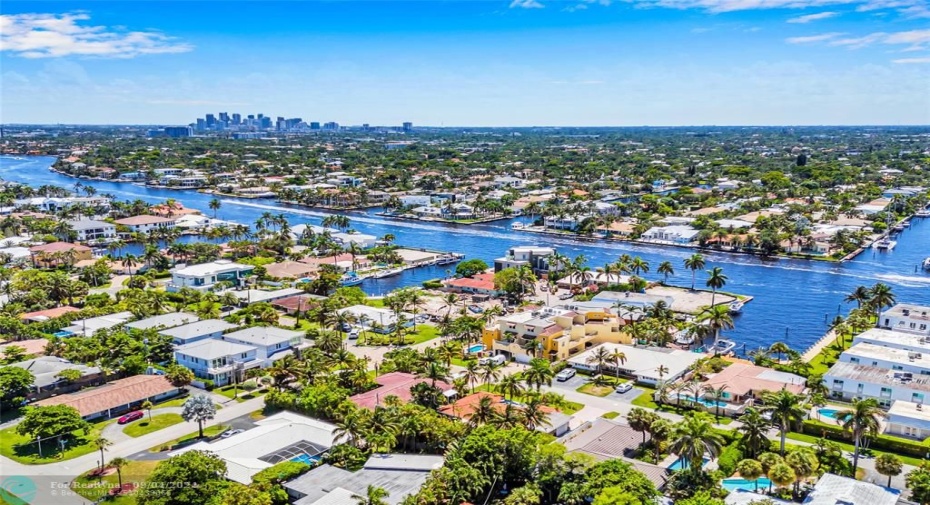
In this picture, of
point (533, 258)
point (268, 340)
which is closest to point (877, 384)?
point (268, 340)

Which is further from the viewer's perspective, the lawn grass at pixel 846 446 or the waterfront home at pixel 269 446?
the lawn grass at pixel 846 446

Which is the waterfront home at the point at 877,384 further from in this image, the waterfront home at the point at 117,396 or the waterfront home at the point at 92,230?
the waterfront home at the point at 92,230

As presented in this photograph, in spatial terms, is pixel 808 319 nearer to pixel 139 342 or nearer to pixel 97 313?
pixel 139 342

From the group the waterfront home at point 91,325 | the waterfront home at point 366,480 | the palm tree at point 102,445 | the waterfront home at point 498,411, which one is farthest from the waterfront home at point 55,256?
the waterfront home at point 366,480

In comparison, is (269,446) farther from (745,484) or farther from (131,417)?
(745,484)

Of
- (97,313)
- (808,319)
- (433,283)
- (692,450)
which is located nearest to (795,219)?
(808,319)

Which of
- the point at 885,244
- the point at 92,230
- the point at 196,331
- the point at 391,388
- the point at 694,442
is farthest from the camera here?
the point at 92,230

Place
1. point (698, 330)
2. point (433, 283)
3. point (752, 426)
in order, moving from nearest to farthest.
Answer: point (752, 426)
point (698, 330)
point (433, 283)
